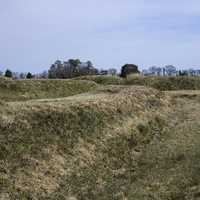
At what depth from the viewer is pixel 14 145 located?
18.7m

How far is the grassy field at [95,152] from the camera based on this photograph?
1738 centimetres

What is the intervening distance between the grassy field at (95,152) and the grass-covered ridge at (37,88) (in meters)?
7.74

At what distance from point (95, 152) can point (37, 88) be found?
1680 centimetres

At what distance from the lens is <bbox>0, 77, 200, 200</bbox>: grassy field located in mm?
17375

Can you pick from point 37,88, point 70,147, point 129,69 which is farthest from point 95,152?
point 129,69

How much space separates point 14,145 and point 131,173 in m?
Answer: 5.06

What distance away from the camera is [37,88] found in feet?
124

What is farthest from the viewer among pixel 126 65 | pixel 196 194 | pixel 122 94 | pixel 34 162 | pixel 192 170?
pixel 126 65

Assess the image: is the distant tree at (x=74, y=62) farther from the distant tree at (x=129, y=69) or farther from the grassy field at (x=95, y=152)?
the grassy field at (x=95, y=152)

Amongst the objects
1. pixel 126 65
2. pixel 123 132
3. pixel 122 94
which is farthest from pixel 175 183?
pixel 126 65

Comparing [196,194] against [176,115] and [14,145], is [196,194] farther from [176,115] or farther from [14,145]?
[176,115]

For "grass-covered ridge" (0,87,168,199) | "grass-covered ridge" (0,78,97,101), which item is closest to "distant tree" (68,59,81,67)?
"grass-covered ridge" (0,78,97,101)

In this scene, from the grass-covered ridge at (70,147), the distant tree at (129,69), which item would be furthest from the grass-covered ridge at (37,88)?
the distant tree at (129,69)

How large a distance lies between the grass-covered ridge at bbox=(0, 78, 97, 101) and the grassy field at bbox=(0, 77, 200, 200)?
7.74 meters
